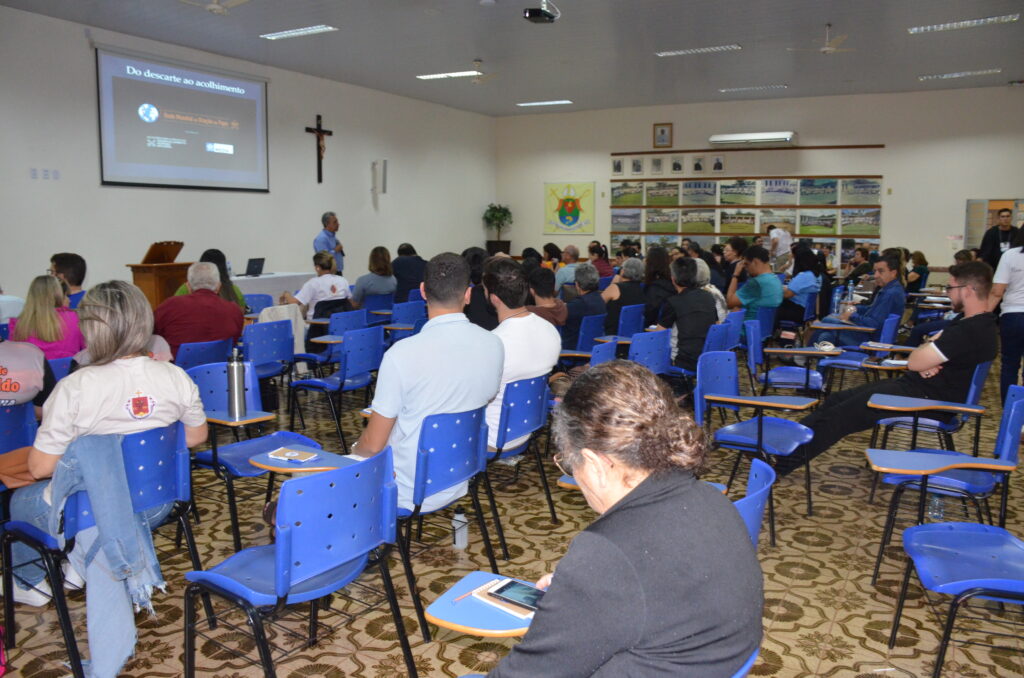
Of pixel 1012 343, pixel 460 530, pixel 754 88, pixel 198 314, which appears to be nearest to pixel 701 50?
pixel 754 88

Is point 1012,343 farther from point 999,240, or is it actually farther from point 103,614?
point 103,614

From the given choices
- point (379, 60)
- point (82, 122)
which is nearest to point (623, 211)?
point (379, 60)

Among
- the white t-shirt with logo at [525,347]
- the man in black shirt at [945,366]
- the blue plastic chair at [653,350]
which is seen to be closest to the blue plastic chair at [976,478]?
the man in black shirt at [945,366]

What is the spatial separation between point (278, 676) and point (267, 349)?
328 cm

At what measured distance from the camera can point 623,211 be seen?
52.1ft

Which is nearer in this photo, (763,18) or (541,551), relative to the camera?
(541,551)

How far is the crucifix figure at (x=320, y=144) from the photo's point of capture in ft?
40.0

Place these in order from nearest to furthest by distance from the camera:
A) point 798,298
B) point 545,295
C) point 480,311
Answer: point 545,295
point 480,311
point 798,298

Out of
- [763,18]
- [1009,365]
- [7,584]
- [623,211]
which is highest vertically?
[763,18]

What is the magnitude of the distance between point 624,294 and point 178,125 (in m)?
6.62

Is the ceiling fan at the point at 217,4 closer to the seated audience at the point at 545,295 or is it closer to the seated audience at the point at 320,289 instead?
the seated audience at the point at 320,289

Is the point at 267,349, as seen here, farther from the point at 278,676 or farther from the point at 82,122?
the point at 82,122

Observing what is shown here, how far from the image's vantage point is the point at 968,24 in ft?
27.9

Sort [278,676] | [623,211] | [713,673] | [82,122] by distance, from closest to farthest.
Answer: [713,673]
[278,676]
[82,122]
[623,211]
